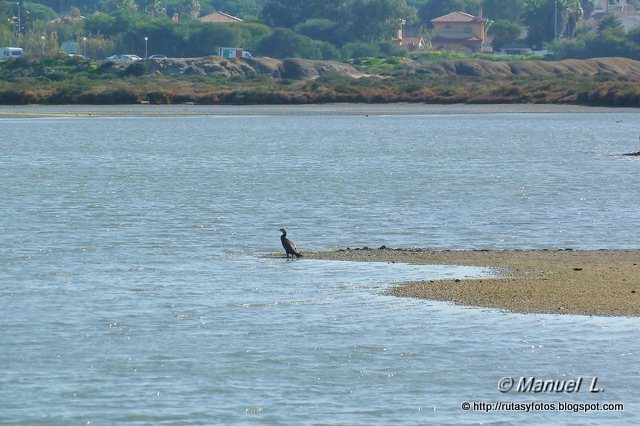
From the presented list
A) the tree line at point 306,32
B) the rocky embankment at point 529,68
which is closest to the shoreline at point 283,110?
the rocky embankment at point 529,68

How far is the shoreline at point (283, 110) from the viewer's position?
85.8 m

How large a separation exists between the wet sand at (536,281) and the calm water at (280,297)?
48cm

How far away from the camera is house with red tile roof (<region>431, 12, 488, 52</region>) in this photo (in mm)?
165500

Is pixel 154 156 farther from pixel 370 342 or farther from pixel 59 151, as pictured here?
pixel 370 342

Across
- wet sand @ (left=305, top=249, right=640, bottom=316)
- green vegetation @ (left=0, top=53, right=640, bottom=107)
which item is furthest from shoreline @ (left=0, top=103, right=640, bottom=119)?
wet sand @ (left=305, top=249, right=640, bottom=316)

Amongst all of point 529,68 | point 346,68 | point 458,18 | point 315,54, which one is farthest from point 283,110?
point 458,18

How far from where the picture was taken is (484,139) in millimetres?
63375

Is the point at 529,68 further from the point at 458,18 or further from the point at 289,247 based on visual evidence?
the point at 289,247

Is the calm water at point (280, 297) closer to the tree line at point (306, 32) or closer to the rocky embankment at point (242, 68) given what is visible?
the rocky embankment at point (242, 68)

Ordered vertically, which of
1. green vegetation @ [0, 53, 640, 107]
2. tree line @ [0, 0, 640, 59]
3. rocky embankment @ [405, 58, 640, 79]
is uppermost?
tree line @ [0, 0, 640, 59]

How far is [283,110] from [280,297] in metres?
71.8

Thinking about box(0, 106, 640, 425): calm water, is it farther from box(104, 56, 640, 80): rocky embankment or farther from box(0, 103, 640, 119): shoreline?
box(104, 56, 640, 80): rocky embankment

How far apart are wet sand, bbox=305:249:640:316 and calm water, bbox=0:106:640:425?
0.48 m

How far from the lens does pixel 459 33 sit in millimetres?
168000
